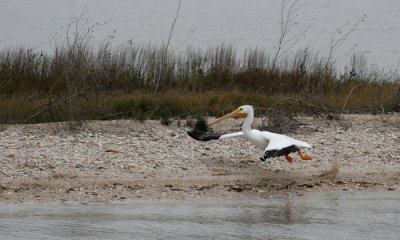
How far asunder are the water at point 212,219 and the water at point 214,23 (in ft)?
40.0

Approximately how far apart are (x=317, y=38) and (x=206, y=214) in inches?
698

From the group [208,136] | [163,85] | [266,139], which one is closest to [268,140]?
[266,139]

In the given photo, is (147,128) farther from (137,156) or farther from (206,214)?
(206,214)

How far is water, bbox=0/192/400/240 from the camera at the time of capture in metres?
7.42

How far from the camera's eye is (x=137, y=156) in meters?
10.2

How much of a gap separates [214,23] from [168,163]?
18.2 m

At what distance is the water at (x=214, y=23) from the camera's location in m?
23.5

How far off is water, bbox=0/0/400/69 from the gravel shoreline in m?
9.59

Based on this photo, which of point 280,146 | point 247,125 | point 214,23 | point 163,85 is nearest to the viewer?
point 280,146

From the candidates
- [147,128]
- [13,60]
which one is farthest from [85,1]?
[147,128]

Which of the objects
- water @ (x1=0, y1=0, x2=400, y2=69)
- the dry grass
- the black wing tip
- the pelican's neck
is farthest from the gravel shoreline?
water @ (x1=0, y1=0, x2=400, y2=69)

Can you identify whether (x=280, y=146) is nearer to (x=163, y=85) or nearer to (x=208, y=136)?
(x=208, y=136)

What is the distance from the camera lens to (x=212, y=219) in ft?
25.9

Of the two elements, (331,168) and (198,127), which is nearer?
(331,168)
